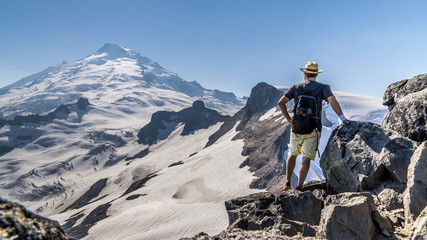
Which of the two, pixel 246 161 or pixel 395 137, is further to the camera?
pixel 246 161

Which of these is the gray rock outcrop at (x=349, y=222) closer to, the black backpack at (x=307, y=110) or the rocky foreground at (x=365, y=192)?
the rocky foreground at (x=365, y=192)

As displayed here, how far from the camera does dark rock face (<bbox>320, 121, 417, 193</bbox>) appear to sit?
669 cm

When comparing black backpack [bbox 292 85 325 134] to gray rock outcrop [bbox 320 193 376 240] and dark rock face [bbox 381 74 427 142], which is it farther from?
gray rock outcrop [bbox 320 193 376 240]

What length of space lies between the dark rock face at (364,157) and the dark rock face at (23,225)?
6839 millimetres

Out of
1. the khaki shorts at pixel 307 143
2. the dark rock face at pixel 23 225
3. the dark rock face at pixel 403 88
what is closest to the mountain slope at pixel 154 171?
the dark rock face at pixel 403 88

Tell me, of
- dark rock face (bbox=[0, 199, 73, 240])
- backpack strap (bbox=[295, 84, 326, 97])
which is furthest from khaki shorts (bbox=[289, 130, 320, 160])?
dark rock face (bbox=[0, 199, 73, 240])

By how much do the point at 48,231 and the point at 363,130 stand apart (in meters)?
7.57

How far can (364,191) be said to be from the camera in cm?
724

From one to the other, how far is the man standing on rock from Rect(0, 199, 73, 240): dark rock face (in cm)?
594

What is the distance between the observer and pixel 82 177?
131 metres

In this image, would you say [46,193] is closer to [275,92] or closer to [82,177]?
[82,177]

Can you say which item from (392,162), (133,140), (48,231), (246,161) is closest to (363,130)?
(392,162)

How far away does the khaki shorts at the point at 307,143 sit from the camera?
7398 millimetres

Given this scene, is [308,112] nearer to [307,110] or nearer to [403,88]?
[307,110]
